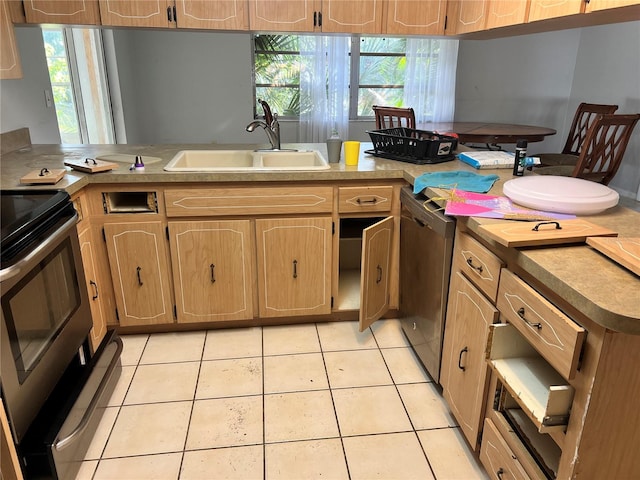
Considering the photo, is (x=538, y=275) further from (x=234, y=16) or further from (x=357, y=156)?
(x=234, y=16)

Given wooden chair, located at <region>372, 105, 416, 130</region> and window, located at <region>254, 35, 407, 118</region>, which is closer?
wooden chair, located at <region>372, 105, 416, 130</region>

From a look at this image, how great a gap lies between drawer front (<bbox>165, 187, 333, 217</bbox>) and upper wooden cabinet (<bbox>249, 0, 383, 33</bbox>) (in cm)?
89

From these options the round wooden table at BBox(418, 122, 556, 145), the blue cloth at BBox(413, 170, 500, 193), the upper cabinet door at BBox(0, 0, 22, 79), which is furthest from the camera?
the round wooden table at BBox(418, 122, 556, 145)

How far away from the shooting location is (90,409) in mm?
1618

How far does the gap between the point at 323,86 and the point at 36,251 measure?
4.11 metres

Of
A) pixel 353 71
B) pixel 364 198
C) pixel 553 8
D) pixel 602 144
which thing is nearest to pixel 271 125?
pixel 364 198

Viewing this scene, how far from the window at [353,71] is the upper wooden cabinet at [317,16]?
8.71ft

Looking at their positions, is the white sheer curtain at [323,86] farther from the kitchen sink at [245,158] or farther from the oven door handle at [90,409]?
Result: the oven door handle at [90,409]

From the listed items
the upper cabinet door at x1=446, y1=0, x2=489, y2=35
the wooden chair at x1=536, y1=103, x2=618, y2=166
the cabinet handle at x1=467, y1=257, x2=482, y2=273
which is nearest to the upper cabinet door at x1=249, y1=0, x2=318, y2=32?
the upper cabinet door at x1=446, y1=0, x2=489, y2=35

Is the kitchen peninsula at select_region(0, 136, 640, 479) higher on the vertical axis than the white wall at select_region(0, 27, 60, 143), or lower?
lower

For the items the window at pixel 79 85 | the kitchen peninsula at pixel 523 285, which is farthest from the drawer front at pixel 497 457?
the window at pixel 79 85

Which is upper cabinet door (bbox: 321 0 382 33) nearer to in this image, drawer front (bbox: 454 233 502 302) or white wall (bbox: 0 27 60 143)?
drawer front (bbox: 454 233 502 302)

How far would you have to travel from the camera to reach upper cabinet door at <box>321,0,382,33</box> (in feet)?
8.04

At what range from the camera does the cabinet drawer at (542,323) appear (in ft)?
3.49
